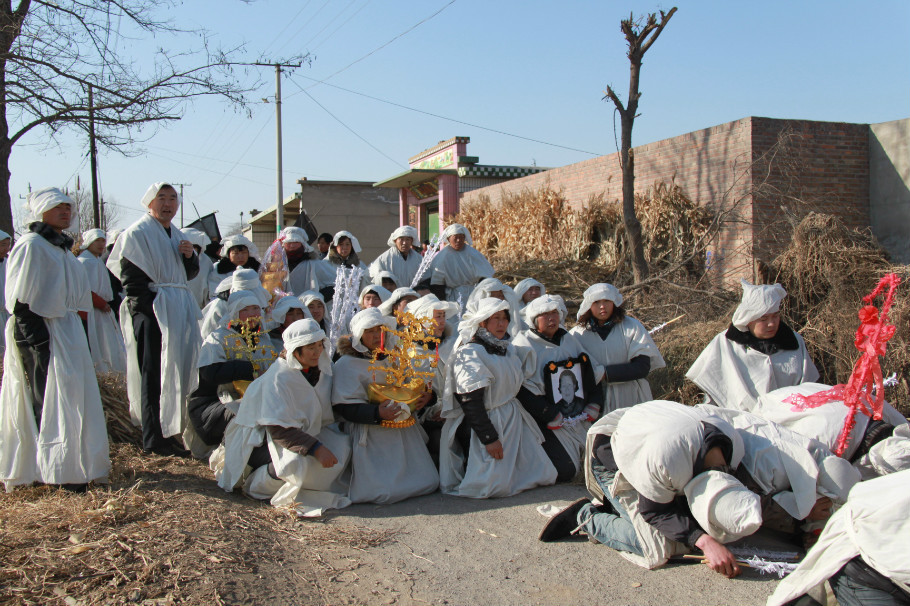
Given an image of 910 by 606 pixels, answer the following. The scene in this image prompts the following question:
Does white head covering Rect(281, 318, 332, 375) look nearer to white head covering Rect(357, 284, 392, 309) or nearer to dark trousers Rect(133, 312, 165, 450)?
dark trousers Rect(133, 312, 165, 450)

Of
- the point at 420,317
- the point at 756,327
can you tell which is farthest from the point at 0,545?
the point at 756,327

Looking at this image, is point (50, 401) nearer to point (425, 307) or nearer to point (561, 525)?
point (425, 307)

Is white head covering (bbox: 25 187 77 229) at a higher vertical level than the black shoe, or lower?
higher

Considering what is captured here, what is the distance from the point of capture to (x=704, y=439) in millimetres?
3217

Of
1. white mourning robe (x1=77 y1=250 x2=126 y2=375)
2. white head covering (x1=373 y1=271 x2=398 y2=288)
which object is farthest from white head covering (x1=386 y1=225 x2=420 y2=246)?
white mourning robe (x1=77 y1=250 x2=126 y2=375)

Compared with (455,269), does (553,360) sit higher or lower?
lower

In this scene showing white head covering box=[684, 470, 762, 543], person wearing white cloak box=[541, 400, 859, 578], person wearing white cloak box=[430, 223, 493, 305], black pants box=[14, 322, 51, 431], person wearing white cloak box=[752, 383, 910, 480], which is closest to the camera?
white head covering box=[684, 470, 762, 543]

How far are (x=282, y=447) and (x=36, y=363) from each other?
161 cm

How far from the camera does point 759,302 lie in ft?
15.7

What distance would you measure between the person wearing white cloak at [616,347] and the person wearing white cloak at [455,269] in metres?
2.59

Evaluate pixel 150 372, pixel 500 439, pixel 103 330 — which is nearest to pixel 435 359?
pixel 500 439

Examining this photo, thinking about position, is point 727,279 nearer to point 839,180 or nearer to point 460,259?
point 839,180

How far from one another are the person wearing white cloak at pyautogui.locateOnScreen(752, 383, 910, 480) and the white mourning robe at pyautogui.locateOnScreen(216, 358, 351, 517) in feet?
8.69

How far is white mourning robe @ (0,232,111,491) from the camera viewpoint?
15.0ft
